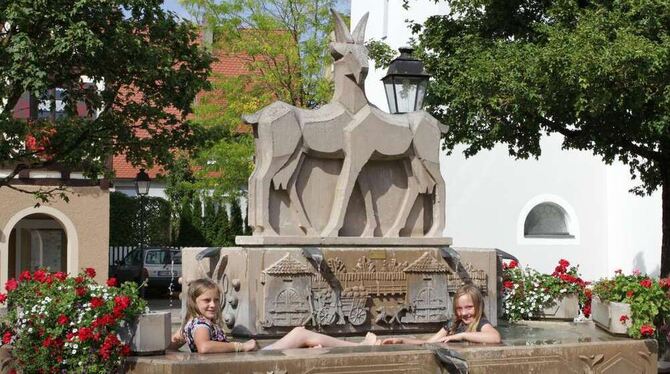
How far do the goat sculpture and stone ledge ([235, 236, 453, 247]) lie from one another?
0.35 ft

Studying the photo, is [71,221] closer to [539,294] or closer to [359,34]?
[539,294]

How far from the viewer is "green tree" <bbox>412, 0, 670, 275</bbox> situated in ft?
46.5

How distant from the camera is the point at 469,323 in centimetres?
781

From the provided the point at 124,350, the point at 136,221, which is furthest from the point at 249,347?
the point at 136,221

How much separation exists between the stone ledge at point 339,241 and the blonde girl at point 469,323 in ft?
4.66

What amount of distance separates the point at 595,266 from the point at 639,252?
4.35ft

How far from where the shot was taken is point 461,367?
7055 millimetres

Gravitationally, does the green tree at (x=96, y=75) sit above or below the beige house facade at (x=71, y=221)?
above

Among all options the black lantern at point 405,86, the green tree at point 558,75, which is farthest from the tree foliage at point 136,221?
the black lantern at point 405,86

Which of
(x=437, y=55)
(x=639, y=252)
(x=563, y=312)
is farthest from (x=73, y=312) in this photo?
(x=639, y=252)

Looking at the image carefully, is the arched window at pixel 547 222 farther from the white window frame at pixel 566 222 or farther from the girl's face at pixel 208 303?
the girl's face at pixel 208 303

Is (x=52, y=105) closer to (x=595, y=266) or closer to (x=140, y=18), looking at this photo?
(x=140, y=18)

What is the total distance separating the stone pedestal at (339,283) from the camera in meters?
8.63

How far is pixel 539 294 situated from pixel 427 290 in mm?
2440
